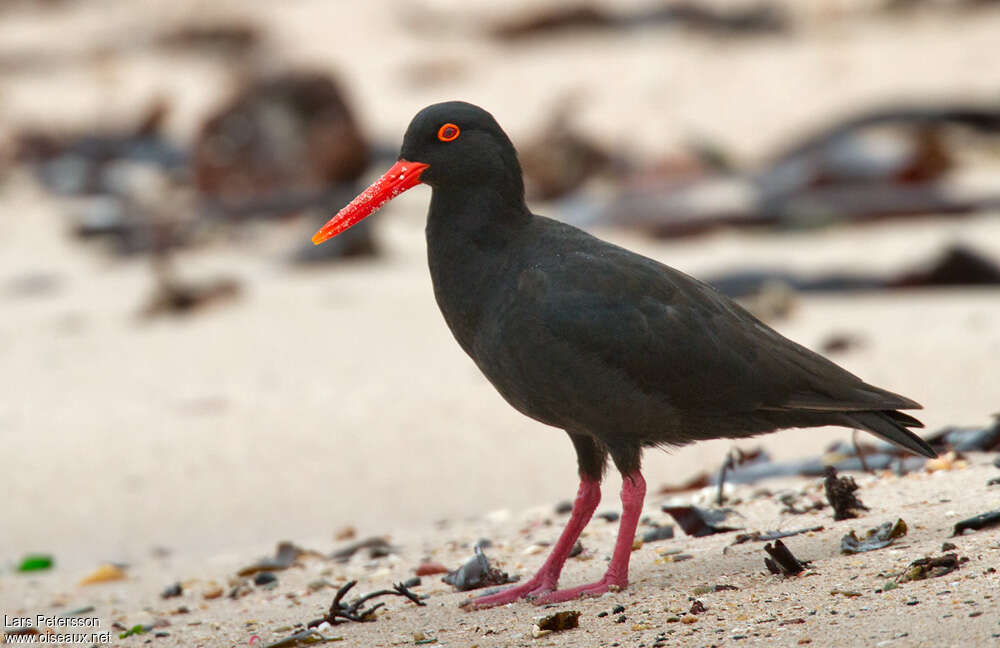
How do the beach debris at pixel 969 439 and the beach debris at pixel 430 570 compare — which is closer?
the beach debris at pixel 430 570

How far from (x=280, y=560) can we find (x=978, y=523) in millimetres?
2395

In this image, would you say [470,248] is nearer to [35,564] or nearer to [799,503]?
[799,503]

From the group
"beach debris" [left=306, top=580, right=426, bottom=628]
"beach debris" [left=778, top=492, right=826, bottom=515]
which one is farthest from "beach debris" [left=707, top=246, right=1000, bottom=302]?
"beach debris" [left=306, top=580, right=426, bottom=628]

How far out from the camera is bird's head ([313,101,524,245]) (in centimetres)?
443

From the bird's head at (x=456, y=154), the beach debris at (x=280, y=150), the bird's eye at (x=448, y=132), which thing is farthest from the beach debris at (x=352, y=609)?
the beach debris at (x=280, y=150)

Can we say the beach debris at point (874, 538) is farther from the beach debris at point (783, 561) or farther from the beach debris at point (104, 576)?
the beach debris at point (104, 576)

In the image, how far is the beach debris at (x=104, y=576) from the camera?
5133 mm

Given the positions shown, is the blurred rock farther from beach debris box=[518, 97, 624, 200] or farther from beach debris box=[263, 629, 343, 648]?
beach debris box=[263, 629, 343, 648]

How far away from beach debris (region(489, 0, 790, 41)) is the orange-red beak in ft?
52.7

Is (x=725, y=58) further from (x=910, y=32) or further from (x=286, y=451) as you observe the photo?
(x=286, y=451)

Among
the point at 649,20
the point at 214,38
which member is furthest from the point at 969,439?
the point at 214,38

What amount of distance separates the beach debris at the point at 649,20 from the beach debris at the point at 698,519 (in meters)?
16.0

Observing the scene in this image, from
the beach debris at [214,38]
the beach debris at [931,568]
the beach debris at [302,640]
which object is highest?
the beach debris at [214,38]

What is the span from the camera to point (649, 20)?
20.6m
